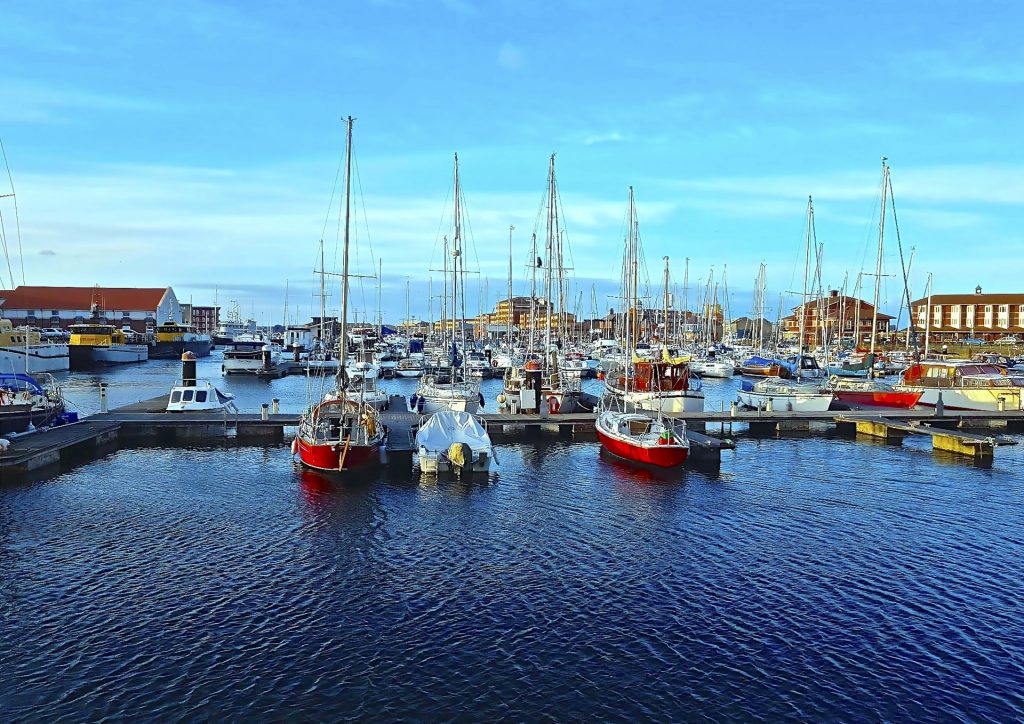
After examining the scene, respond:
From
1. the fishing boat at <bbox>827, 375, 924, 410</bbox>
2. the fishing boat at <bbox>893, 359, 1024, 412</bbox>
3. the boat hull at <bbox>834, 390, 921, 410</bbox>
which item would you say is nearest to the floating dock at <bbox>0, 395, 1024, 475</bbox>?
the fishing boat at <bbox>893, 359, 1024, 412</bbox>

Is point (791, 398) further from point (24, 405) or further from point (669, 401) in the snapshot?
point (24, 405)

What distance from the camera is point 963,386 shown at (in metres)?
55.4

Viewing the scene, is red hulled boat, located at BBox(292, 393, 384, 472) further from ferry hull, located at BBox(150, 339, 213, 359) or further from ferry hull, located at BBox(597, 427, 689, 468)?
ferry hull, located at BBox(150, 339, 213, 359)

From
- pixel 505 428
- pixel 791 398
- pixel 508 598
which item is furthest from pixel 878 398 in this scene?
pixel 508 598

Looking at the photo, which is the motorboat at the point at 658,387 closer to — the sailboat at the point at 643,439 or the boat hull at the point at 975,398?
the sailboat at the point at 643,439

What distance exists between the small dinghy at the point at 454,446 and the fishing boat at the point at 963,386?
1391 inches

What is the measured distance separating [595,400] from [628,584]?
37.9 m

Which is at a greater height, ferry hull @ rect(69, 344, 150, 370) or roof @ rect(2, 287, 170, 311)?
roof @ rect(2, 287, 170, 311)

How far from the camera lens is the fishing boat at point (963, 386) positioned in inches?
2126

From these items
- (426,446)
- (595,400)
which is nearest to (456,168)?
(595,400)

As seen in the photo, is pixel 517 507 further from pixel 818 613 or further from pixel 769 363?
pixel 769 363

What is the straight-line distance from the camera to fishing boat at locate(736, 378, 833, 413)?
53.3 metres

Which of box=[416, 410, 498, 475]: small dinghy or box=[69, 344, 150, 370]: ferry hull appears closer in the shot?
box=[416, 410, 498, 475]: small dinghy

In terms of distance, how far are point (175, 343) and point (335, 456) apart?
12474 cm
